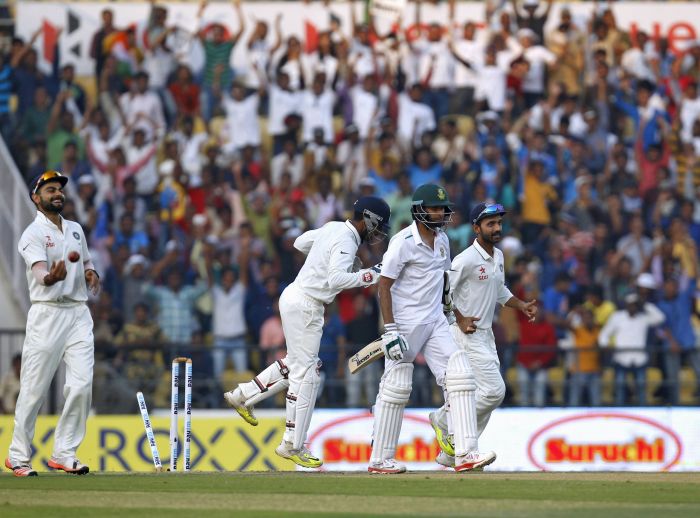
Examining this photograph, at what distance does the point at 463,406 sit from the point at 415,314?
91 cm

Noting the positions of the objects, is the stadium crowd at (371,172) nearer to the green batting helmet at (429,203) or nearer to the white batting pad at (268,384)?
the white batting pad at (268,384)

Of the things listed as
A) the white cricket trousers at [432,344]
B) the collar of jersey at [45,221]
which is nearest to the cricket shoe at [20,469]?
the collar of jersey at [45,221]

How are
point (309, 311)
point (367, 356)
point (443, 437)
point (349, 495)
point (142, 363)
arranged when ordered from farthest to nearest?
point (142, 363), point (443, 437), point (309, 311), point (367, 356), point (349, 495)

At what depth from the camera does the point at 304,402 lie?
543 inches

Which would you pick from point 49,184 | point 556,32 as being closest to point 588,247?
point 556,32

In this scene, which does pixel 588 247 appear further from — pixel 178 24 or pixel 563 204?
pixel 178 24

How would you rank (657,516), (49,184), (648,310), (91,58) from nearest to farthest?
(657,516) → (49,184) → (648,310) → (91,58)

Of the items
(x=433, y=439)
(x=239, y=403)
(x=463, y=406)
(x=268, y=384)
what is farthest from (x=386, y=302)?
(x=433, y=439)

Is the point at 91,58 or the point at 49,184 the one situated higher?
the point at 91,58

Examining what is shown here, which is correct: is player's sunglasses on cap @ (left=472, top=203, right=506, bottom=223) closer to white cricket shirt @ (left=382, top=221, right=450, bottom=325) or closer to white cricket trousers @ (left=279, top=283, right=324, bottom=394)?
white cricket shirt @ (left=382, top=221, right=450, bottom=325)

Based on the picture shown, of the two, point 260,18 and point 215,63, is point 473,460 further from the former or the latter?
point 260,18

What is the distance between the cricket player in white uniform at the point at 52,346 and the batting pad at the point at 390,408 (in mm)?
2375

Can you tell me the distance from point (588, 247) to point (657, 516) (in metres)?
11.7

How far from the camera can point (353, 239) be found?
44.4 ft
